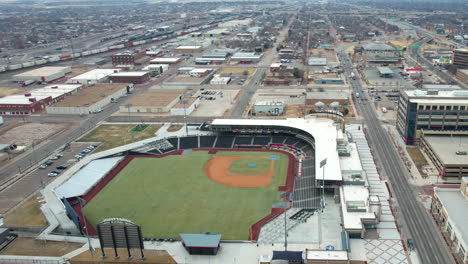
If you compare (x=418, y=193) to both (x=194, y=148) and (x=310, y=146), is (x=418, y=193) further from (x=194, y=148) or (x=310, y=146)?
(x=194, y=148)

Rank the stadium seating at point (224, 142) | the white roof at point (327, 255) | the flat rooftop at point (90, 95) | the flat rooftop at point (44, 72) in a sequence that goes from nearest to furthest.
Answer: the white roof at point (327, 255), the stadium seating at point (224, 142), the flat rooftop at point (90, 95), the flat rooftop at point (44, 72)

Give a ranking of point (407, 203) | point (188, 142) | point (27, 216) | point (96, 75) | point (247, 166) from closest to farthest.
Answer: point (27, 216) → point (407, 203) → point (247, 166) → point (188, 142) → point (96, 75)

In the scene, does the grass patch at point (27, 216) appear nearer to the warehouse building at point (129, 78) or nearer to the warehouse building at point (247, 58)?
the warehouse building at point (129, 78)

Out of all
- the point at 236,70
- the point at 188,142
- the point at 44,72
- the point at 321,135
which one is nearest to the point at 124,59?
the point at 44,72

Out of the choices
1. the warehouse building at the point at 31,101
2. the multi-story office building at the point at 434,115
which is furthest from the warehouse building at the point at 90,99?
the multi-story office building at the point at 434,115

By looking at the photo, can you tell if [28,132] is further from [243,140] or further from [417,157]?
[417,157]

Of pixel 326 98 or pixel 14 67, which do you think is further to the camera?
pixel 14 67
